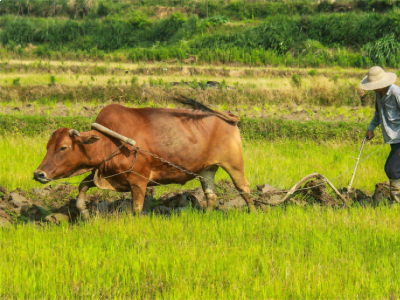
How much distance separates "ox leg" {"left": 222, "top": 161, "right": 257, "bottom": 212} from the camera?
232 inches

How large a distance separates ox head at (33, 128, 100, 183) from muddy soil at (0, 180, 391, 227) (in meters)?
0.64

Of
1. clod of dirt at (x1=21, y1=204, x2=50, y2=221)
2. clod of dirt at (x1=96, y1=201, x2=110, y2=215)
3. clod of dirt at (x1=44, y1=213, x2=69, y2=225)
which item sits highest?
clod of dirt at (x1=44, y1=213, x2=69, y2=225)

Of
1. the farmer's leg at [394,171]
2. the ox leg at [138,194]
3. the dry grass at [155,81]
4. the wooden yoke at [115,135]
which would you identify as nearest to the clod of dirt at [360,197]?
the farmer's leg at [394,171]

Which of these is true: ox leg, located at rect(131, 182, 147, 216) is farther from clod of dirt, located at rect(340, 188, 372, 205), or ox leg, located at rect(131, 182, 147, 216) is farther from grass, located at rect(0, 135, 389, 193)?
clod of dirt, located at rect(340, 188, 372, 205)

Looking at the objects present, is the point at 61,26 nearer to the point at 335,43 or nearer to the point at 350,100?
the point at 335,43

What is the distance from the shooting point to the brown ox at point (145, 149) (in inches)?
205

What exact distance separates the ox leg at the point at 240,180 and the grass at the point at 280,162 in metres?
1.59

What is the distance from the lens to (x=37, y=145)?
896 cm

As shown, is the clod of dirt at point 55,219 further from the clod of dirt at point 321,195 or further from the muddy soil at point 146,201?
the clod of dirt at point 321,195

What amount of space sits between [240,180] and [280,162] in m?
2.88

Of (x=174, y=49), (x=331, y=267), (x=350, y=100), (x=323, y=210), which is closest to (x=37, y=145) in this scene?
(x=323, y=210)

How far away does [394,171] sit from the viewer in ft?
19.3

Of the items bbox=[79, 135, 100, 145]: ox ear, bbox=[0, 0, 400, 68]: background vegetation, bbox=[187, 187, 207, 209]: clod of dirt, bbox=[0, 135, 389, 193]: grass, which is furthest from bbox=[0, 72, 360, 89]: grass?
bbox=[79, 135, 100, 145]: ox ear

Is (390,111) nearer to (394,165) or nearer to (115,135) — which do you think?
(394,165)
